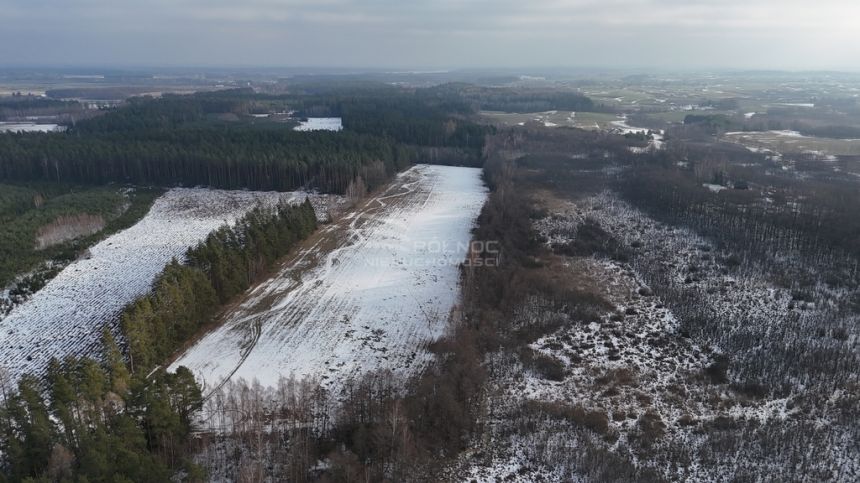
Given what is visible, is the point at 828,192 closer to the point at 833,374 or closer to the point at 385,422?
the point at 833,374

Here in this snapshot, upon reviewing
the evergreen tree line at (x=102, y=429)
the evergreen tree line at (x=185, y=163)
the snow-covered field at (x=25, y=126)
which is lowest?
the evergreen tree line at (x=102, y=429)

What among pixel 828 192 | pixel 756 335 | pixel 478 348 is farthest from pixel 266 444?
pixel 828 192

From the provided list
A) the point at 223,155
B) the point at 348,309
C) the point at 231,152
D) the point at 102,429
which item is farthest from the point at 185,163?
the point at 102,429

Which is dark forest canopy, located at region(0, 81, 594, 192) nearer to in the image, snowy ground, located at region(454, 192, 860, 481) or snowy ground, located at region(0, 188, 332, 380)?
snowy ground, located at region(0, 188, 332, 380)

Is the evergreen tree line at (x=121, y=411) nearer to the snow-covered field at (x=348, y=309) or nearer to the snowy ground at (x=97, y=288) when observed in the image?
the snow-covered field at (x=348, y=309)

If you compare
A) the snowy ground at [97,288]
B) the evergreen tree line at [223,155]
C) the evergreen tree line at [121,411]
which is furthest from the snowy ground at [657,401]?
the evergreen tree line at [223,155]

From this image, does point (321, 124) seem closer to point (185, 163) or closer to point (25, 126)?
point (185, 163)
